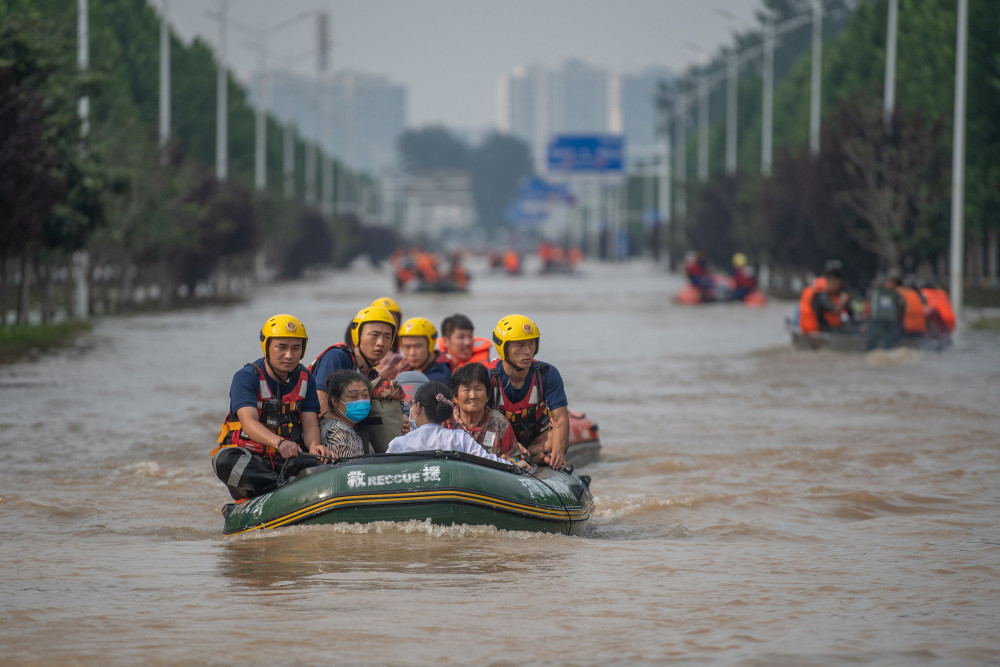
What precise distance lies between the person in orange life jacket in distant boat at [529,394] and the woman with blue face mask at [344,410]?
2.91 ft

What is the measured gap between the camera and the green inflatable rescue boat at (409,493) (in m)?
10.3

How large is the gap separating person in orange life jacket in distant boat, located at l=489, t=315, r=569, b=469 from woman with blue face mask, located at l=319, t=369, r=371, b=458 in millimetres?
888

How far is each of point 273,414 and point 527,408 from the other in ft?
6.10

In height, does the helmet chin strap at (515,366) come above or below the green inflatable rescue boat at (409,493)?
above

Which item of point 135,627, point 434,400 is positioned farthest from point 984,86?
point 135,627

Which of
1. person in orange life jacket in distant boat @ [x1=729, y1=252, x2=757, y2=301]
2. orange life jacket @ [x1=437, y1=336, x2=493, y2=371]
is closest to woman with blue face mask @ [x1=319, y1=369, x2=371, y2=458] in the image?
orange life jacket @ [x1=437, y1=336, x2=493, y2=371]

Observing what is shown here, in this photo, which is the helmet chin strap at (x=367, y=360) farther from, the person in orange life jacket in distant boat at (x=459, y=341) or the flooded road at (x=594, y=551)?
the flooded road at (x=594, y=551)

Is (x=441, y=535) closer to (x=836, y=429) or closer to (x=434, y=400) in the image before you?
(x=434, y=400)

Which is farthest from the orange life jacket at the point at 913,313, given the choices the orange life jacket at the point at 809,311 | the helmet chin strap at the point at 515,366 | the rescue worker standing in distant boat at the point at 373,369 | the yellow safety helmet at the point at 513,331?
the yellow safety helmet at the point at 513,331

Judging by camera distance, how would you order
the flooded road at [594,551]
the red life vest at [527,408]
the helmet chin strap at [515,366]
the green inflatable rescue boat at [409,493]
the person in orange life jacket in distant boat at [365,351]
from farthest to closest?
the person in orange life jacket in distant boat at [365,351] → the red life vest at [527,408] → the helmet chin strap at [515,366] → the green inflatable rescue boat at [409,493] → the flooded road at [594,551]

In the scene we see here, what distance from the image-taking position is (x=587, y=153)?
101688 millimetres

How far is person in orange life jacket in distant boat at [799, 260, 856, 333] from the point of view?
2696cm

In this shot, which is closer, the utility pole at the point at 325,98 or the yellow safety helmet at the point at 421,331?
the yellow safety helmet at the point at 421,331

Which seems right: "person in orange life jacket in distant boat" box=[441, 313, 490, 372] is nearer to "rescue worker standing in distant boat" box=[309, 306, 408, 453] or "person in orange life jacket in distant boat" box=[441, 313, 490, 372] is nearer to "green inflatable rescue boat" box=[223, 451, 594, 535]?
"rescue worker standing in distant boat" box=[309, 306, 408, 453]
